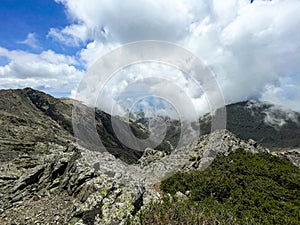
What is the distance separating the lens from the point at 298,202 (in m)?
32.3

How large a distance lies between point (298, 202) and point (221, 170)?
10.9 metres

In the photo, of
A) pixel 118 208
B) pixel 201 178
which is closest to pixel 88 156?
pixel 118 208

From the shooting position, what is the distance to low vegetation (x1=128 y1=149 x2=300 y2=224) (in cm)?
1937

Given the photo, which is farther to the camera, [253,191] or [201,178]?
[201,178]

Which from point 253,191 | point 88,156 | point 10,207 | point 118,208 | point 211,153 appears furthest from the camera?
point 211,153

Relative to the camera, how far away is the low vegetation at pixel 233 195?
763 inches

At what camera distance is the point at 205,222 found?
18203 millimetres

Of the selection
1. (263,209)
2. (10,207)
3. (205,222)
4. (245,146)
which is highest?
(245,146)

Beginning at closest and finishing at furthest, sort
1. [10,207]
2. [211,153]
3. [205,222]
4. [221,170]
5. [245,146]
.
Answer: [205,222] < [10,207] < [221,170] < [211,153] < [245,146]

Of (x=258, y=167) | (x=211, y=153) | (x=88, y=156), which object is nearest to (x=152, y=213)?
(x=88, y=156)

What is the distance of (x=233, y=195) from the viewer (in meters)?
30.1

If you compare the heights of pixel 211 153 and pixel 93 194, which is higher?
pixel 211 153

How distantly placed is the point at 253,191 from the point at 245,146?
24207mm

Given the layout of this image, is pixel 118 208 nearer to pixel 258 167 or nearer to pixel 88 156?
pixel 88 156
